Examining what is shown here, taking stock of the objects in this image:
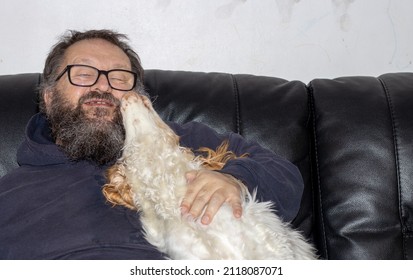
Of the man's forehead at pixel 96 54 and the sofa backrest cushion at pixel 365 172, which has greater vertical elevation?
the man's forehead at pixel 96 54

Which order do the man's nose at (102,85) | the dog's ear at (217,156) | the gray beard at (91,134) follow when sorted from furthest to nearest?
the man's nose at (102,85)
the gray beard at (91,134)
the dog's ear at (217,156)

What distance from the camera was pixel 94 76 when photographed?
7.64 feet

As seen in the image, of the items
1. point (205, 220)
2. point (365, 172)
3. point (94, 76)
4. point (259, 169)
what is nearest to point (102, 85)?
point (94, 76)

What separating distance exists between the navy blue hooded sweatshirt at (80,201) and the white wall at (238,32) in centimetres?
77

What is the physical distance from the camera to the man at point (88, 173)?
6.10 ft

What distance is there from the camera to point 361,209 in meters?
2.24

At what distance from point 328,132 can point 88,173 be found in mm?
918

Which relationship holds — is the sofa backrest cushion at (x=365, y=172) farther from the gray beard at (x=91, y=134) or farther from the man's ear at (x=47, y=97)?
the man's ear at (x=47, y=97)

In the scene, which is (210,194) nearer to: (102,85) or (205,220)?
(205,220)

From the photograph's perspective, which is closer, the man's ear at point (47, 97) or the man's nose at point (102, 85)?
the man's nose at point (102, 85)

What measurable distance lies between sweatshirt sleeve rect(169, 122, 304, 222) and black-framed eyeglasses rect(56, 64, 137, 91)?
28cm

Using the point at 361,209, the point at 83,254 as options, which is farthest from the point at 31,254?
the point at 361,209

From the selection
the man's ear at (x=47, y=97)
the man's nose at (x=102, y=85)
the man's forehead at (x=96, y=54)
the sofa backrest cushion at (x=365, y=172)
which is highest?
the man's forehead at (x=96, y=54)

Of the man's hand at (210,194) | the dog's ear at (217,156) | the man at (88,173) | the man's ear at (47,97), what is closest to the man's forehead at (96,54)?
the man at (88,173)
